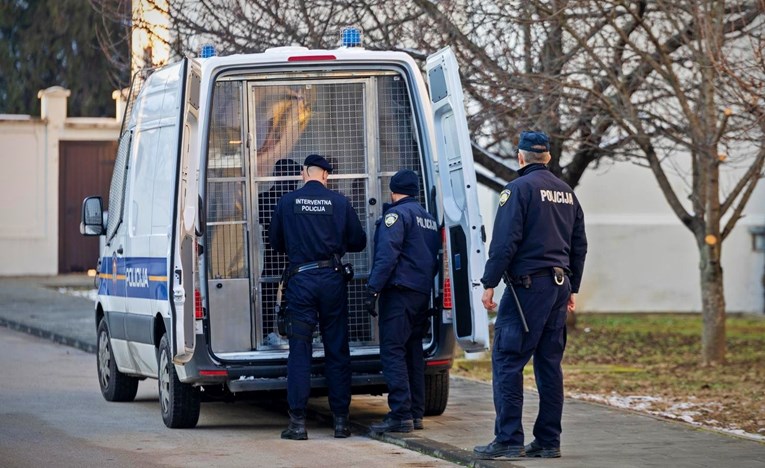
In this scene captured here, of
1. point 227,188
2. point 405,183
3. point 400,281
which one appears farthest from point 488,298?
point 227,188

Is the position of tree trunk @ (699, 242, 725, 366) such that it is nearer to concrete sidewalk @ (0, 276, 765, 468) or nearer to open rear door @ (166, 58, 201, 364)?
concrete sidewalk @ (0, 276, 765, 468)

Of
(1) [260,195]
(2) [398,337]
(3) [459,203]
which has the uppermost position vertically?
(1) [260,195]

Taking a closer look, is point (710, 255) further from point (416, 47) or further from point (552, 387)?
point (552, 387)

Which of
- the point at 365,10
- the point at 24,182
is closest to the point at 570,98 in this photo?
the point at 365,10

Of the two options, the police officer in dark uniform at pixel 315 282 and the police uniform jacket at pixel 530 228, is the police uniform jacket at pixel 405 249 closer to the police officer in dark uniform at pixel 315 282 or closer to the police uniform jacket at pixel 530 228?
the police officer in dark uniform at pixel 315 282

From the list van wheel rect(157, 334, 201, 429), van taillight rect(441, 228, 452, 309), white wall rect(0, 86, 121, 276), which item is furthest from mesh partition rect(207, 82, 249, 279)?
white wall rect(0, 86, 121, 276)

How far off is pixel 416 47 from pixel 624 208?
32.0 feet

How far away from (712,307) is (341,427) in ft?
21.4

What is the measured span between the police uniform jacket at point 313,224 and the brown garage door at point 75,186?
20.9 meters

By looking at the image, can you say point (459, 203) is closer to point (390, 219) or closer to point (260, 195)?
point (390, 219)

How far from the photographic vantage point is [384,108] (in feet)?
34.2

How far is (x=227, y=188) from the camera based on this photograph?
1029 centimetres

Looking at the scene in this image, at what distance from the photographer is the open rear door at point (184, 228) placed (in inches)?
367

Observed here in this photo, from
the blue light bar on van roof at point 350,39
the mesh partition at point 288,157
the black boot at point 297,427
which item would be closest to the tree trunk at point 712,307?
the mesh partition at point 288,157
